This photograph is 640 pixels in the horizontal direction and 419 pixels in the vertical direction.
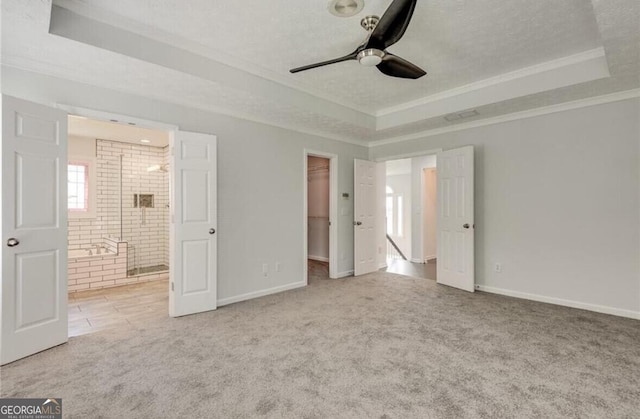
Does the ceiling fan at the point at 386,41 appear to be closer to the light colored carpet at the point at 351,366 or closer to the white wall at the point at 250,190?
the white wall at the point at 250,190

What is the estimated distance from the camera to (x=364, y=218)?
555 cm

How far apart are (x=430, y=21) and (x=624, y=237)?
3.26 m

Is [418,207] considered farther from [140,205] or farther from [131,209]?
[131,209]

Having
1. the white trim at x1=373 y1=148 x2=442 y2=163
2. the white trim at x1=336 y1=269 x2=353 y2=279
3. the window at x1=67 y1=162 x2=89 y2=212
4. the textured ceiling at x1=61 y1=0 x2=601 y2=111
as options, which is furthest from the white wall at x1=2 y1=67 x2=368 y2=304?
the window at x1=67 y1=162 x2=89 y2=212

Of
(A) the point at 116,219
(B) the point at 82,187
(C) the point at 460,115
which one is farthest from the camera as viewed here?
(A) the point at 116,219

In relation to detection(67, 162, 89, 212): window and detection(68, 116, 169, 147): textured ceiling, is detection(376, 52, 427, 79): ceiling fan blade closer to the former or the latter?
detection(68, 116, 169, 147): textured ceiling

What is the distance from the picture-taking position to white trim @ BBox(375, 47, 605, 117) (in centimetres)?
303

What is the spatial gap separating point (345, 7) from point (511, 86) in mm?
2402

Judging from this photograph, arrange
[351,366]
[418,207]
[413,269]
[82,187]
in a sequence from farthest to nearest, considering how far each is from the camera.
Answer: [418,207]
[413,269]
[82,187]
[351,366]

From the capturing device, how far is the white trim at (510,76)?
3.03 m

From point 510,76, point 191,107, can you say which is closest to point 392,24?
point 510,76

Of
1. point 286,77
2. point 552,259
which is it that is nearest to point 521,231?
point 552,259

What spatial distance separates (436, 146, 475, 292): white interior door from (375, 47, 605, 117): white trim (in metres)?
0.84

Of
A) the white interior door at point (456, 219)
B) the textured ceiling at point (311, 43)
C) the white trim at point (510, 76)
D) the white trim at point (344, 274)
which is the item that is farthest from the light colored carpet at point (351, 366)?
the white trim at point (510, 76)
